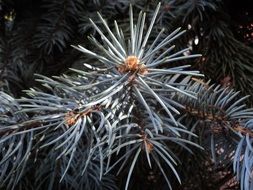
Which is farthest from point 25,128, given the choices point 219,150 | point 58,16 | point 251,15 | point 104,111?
point 251,15

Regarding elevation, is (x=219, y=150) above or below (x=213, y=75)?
below

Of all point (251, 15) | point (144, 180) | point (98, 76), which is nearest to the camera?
point (98, 76)

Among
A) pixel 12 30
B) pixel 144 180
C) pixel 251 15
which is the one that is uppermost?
pixel 251 15

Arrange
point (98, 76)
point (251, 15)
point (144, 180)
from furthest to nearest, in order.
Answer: point (251, 15) → point (144, 180) → point (98, 76)

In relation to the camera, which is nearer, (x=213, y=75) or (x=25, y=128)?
(x=25, y=128)

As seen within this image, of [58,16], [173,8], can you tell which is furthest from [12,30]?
[173,8]

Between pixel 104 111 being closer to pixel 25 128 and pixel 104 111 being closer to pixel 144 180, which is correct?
pixel 25 128
